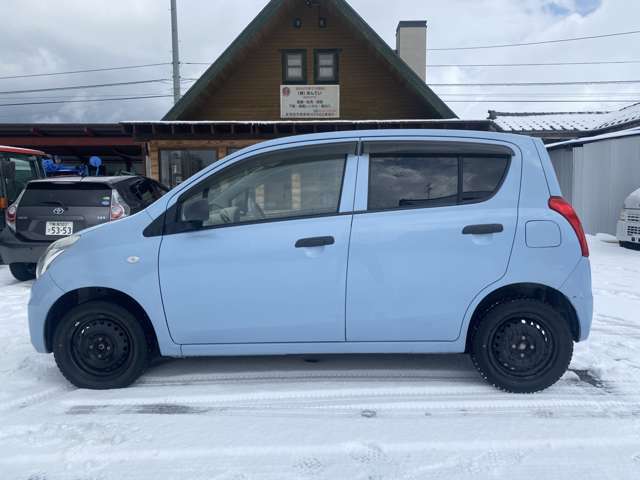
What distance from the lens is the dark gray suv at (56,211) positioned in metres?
6.81

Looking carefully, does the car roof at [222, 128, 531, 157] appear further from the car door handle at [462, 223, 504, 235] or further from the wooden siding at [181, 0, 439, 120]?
the wooden siding at [181, 0, 439, 120]

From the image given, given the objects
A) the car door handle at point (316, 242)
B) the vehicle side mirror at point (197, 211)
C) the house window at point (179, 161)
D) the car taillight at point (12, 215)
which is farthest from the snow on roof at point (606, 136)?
the car taillight at point (12, 215)

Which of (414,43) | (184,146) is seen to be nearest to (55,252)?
(184,146)

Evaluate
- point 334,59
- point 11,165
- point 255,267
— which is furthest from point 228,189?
point 334,59

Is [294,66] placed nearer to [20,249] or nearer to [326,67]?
[326,67]

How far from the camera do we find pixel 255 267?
11.1ft

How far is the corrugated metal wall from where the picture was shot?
36.4 ft

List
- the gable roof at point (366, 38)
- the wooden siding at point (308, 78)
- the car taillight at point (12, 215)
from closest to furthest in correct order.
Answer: the car taillight at point (12, 215) → the gable roof at point (366, 38) → the wooden siding at point (308, 78)

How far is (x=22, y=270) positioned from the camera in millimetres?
7508

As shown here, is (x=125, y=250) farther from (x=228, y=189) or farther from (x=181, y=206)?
(x=228, y=189)

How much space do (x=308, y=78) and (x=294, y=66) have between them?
1.70 ft

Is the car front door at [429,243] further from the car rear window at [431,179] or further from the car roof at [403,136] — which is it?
the car roof at [403,136]

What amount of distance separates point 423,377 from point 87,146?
22245 mm

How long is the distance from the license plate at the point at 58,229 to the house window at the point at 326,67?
364 inches
